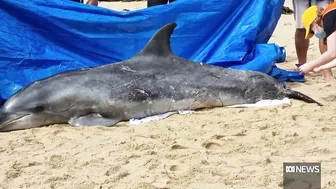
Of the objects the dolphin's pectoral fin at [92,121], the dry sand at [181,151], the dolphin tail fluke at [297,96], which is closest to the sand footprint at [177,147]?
the dry sand at [181,151]

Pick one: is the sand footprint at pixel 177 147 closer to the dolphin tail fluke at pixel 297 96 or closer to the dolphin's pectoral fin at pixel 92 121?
the dolphin's pectoral fin at pixel 92 121

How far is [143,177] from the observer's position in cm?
348

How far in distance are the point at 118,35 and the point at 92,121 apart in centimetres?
138

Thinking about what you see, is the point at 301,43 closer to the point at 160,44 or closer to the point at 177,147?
the point at 160,44

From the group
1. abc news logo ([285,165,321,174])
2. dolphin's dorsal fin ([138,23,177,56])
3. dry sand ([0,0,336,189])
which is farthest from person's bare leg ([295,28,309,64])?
abc news logo ([285,165,321,174])

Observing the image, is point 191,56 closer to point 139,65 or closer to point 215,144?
point 139,65

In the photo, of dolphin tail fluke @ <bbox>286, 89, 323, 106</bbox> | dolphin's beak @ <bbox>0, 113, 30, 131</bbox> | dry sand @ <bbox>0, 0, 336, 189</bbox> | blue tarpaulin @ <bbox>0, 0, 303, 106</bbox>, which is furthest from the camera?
blue tarpaulin @ <bbox>0, 0, 303, 106</bbox>

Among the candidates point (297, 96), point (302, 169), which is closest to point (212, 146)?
point (302, 169)

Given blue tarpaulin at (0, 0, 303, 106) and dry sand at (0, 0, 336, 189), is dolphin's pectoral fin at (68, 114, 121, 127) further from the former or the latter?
blue tarpaulin at (0, 0, 303, 106)

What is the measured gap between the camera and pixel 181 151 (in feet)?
12.8

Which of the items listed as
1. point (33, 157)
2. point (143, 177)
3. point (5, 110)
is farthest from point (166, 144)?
point (5, 110)

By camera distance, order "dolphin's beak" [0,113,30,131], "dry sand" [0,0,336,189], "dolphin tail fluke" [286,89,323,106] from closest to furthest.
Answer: "dry sand" [0,0,336,189] → "dolphin's beak" [0,113,30,131] → "dolphin tail fluke" [286,89,323,106]

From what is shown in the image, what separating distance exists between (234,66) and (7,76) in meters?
2.17

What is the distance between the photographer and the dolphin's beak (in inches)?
175
